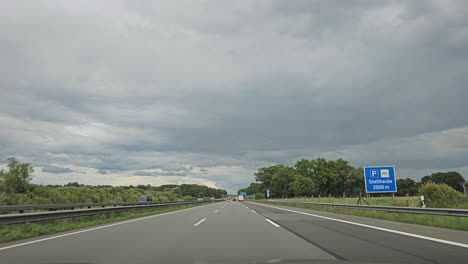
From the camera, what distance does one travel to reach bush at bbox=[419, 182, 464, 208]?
882 inches

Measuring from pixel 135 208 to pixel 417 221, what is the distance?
19402 millimetres

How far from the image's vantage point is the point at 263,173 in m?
176

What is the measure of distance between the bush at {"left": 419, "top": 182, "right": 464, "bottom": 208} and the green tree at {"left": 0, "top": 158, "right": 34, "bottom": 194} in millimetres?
49071

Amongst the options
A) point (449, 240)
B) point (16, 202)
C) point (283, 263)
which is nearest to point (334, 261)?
point (283, 263)

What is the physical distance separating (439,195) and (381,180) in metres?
3.82

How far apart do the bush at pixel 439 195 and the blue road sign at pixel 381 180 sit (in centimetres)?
200

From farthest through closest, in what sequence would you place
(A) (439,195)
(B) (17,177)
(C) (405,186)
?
(C) (405,186) < (B) (17,177) < (A) (439,195)

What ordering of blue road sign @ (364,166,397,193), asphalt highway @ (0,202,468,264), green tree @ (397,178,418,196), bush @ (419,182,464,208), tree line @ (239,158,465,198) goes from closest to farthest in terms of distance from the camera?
asphalt highway @ (0,202,468,264)
bush @ (419,182,464,208)
blue road sign @ (364,166,397,193)
tree line @ (239,158,465,198)
green tree @ (397,178,418,196)

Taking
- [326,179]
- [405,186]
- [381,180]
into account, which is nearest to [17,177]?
[381,180]

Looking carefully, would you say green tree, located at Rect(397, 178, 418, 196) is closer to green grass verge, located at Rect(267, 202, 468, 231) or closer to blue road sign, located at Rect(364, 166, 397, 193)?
blue road sign, located at Rect(364, 166, 397, 193)

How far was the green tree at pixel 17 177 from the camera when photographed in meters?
48.4

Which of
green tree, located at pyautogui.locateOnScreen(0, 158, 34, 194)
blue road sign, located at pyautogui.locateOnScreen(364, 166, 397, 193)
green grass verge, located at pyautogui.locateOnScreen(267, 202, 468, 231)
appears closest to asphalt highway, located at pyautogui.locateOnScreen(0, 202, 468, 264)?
green grass verge, located at pyautogui.locateOnScreen(267, 202, 468, 231)

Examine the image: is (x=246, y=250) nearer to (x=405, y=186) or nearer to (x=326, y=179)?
(x=326, y=179)

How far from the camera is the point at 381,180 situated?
25.6 metres
